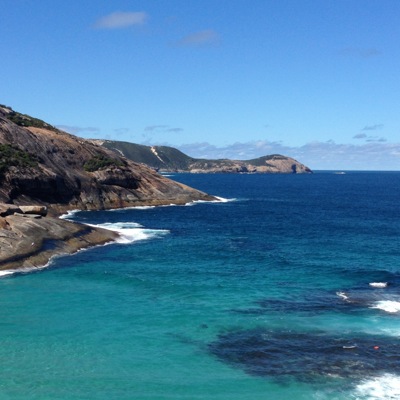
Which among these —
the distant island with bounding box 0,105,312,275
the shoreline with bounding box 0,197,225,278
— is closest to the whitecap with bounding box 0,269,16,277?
the shoreline with bounding box 0,197,225,278

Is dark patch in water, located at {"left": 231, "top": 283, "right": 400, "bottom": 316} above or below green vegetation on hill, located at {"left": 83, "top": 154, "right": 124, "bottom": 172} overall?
below

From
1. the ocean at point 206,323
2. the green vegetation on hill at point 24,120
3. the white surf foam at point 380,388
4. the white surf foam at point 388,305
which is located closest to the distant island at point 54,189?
the green vegetation on hill at point 24,120

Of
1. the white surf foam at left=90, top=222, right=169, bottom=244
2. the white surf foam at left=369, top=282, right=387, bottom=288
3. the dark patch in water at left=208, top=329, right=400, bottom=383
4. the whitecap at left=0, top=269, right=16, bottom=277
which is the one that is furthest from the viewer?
the white surf foam at left=90, top=222, right=169, bottom=244

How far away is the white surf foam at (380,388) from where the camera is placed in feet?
98.2

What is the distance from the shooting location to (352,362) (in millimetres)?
34344

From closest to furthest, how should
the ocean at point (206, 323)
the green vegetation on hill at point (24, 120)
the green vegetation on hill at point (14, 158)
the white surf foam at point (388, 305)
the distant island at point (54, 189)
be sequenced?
the ocean at point (206, 323) < the white surf foam at point (388, 305) < the distant island at point (54, 189) < the green vegetation on hill at point (14, 158) < the green vegetation on hill at point (24, 120)

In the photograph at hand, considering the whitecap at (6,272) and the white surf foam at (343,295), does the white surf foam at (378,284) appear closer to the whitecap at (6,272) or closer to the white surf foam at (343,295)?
the white surf foam at (343,295)

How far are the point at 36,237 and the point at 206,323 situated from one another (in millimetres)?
31638

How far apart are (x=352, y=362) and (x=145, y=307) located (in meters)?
18.7

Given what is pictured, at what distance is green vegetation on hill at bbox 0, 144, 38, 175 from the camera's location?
102m

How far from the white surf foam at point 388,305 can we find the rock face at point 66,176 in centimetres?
6907

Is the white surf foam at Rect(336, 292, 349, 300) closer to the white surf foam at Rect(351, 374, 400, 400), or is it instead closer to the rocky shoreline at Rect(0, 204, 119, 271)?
the white surf foam at Rect(351, 374, 400, 400)

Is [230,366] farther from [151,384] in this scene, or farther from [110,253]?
[110,253]

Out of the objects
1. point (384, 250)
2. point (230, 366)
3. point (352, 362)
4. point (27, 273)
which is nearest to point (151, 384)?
point (230, 366)
